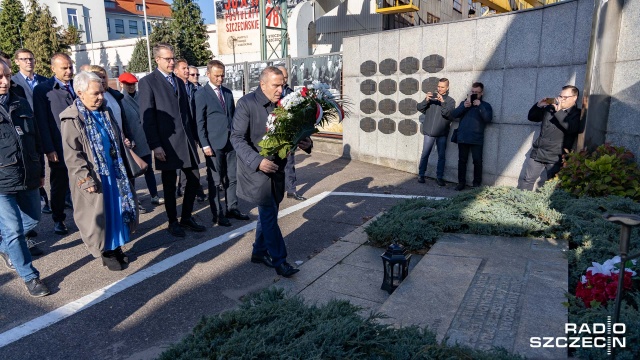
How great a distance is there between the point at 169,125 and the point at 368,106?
18.4 ft

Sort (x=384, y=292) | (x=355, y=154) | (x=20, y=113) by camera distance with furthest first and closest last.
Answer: (x=355, y=154) → (x=20, y=113) → (x=384, y=292)

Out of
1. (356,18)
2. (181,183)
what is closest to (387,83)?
(181,183)

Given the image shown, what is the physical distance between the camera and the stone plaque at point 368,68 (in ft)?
31.8

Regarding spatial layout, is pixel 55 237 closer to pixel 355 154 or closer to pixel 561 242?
pixel 561 242

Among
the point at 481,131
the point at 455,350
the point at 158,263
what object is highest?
the point at 481,131

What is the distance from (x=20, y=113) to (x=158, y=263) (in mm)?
2007

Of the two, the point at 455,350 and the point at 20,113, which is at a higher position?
the point at 20,113

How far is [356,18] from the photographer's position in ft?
79.3

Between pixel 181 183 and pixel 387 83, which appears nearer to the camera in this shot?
pixel 181 183

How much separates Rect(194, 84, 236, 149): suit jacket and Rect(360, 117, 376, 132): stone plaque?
4751mm

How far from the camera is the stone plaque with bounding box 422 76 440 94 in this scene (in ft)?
28.1

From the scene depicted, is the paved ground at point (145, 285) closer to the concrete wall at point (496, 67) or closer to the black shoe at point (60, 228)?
the black shoe at point (60, 228)

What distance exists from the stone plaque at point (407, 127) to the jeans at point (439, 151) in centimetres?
65

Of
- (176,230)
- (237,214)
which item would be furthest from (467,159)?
(176,230)
